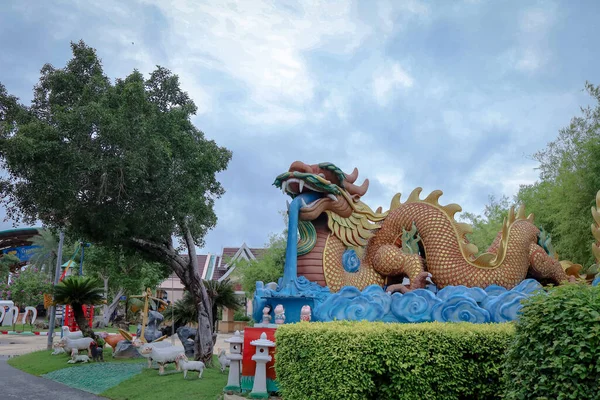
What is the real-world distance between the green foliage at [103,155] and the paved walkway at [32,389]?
356cm

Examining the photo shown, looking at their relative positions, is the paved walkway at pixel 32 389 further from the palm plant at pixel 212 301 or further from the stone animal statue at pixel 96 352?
the palm plant at pixel 212 301

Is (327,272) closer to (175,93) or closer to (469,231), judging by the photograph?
(469,231)

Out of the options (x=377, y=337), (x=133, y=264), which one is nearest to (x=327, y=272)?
(x=377, y=337)

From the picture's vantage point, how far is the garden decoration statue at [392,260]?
822cm

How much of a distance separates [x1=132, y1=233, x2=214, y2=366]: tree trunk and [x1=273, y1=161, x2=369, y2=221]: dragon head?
555 centimetres

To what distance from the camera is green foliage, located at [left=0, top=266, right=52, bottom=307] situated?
33.9 metres

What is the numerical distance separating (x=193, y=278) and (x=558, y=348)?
11871 millimetres

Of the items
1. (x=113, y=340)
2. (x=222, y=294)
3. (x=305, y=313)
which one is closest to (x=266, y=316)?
(x=305, y=313)

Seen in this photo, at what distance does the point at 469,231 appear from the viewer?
31.0 feet

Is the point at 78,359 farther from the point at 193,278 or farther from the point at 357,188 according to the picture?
the point at 357,188

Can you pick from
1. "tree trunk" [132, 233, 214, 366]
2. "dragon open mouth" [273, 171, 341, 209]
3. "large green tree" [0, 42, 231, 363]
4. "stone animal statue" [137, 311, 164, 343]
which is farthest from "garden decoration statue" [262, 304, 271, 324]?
"stone animal statue" [137, 311, 164, 343]

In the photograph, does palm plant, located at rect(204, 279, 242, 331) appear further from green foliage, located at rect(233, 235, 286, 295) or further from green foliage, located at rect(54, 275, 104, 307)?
green foliage, located at rect(233, 235, 286, 295)

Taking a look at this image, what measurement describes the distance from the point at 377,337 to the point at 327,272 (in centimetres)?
336

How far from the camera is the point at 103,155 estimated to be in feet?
35.3
